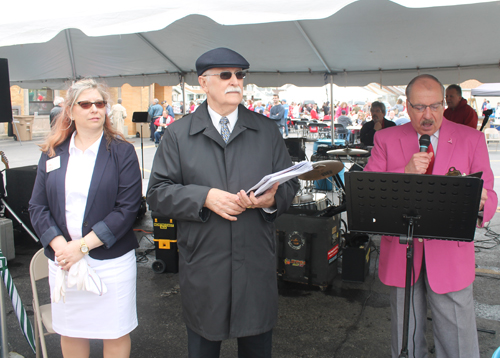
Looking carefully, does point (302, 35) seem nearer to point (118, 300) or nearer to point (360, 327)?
point (360, 327)

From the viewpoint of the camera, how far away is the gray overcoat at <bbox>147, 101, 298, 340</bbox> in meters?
1.94

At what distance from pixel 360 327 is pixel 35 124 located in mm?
20766

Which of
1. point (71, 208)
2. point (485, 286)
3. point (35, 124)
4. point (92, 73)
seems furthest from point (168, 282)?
point (35, 124)

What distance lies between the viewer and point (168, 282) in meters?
4.41

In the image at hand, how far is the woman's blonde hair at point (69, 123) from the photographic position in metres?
2.31

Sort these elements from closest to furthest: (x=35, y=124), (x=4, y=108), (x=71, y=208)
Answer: (x=71, y=208), (x=4, y=108), (x=35, y=124)

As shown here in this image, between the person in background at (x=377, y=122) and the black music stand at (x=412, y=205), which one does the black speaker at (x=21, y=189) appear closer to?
the black music stand at (x=412, y=205)

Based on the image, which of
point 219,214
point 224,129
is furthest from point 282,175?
point 224,129

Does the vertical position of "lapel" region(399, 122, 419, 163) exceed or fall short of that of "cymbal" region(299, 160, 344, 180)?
it exceeds it

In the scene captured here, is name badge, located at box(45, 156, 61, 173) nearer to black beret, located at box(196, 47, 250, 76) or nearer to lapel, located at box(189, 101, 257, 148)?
lapel, located at box(189, 101, 257, 148)

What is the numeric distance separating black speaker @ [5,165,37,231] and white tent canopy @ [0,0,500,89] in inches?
83.7

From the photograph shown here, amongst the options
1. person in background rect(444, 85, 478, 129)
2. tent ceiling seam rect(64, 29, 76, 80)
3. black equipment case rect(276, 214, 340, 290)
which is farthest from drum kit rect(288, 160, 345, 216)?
tent ceiling seam rect(64, 29, 76, 80)

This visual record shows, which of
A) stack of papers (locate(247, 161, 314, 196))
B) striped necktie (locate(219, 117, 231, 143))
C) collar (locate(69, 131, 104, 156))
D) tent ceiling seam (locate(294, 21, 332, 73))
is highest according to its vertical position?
tent ceiling seam (locate(294, 21, 332, 73))

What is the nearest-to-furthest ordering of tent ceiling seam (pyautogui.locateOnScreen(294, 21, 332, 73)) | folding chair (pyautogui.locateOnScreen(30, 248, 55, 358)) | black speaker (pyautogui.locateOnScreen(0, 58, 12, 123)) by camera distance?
1. folding chair (pyautogui.locateOnScreen(30, 248, 55, 358))
2. black speaker (pyautogui.locateOnScreen(0, 58, 12, 123))
3. tent ceiling seam (pyautogui.locateOnScreen(294, 21, 332, 73))
